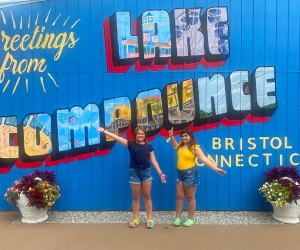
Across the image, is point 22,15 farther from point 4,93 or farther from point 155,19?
point 155,19

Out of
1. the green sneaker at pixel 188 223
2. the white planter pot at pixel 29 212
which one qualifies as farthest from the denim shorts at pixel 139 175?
the white planter pot at pixel 29 212

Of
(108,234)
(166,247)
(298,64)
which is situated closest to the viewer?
(166,247)

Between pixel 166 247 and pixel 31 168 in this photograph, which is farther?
pixel 31 168

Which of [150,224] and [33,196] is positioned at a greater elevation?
[33,196]

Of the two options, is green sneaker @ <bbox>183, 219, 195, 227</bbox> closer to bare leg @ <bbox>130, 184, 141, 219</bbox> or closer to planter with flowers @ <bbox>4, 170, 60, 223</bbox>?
bare leg @ <bbox>130, 184, 141, 219</bbox>

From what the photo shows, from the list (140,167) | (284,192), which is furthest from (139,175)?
(284,192)

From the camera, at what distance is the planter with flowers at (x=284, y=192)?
5172 mm

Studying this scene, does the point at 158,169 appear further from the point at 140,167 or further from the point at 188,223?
the point at 188,223

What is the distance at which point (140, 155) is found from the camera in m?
5.12

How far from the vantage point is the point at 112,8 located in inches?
228

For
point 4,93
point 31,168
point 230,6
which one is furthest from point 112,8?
point 31,168

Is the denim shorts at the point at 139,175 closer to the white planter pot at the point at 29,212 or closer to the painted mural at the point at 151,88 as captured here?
the painted mural at the point at 151,88

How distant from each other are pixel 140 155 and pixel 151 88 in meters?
1.23

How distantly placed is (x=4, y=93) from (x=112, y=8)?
223cm
